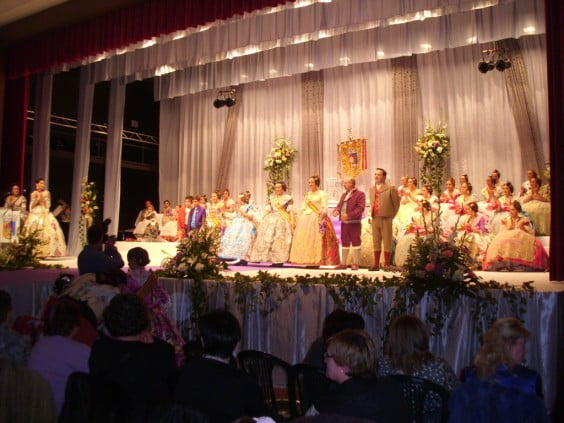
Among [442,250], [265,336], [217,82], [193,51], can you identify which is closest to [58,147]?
[217,82]

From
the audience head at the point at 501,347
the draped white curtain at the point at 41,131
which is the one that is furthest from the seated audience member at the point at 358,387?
the draped white curtain at the point at 41,131

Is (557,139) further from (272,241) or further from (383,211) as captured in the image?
(272,241)

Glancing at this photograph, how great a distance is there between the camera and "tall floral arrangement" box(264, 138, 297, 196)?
1221 centimetres

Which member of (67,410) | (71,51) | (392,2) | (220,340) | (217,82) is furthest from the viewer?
(217,82)

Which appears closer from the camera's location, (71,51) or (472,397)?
(472,397)

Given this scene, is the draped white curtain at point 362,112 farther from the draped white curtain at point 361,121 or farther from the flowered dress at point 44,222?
the flowered dress at point 44,222

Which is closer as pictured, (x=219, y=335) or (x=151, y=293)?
(x=219, y=335)

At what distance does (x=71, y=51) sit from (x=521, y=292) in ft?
26.2

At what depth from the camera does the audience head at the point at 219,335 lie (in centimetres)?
228

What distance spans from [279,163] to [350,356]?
408 inches

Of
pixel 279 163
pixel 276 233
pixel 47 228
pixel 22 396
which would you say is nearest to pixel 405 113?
pixel 279 163

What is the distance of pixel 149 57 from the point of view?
34.2ft

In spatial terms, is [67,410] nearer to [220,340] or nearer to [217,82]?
[220,340]

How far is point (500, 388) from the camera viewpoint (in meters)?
2.01
